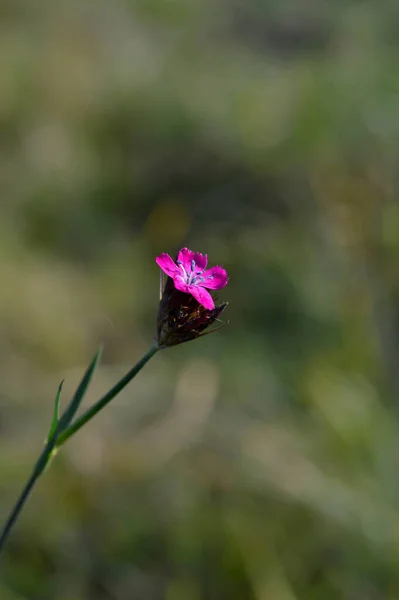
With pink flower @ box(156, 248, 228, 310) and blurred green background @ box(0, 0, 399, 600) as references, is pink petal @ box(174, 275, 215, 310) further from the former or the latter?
blurred green background @ box(0, 0, 399, 600)

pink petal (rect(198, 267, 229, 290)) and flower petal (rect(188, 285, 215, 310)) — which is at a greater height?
flower petal (rect(188, 285, 215, 310))

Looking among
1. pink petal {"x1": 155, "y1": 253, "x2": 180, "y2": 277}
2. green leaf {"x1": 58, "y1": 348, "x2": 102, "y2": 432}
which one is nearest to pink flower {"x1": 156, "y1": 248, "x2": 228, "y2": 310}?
pink petal {"x1": 155, "y1": 253, "x2": 180, "y2": 277}

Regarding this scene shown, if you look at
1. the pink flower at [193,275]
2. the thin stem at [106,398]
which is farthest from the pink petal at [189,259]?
the thin stem at [106,398]

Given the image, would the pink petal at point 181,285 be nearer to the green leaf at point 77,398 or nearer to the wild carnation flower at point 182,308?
the wild carnation flower at point 182,308

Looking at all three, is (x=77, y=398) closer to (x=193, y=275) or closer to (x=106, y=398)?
(x=106, y=398)

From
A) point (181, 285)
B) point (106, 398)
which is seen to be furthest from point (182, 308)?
point (106, 398)

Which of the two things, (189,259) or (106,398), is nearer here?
(106,398)

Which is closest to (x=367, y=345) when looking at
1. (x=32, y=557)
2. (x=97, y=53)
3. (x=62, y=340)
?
(x=62, y=340)
